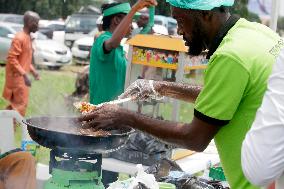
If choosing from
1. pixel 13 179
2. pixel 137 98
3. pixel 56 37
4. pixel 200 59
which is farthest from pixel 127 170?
pixel 56 37

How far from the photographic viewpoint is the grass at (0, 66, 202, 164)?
4.70 meters

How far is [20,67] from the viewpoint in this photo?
300 inches

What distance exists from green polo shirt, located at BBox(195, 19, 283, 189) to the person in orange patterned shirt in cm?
557

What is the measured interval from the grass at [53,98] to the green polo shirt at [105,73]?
0.36 m

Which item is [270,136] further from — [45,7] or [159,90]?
[45,7]

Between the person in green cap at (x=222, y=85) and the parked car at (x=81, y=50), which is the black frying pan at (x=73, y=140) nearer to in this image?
the person in green cap at (x=222, y=85)

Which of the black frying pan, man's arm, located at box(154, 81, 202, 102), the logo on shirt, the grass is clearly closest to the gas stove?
the black frying pan

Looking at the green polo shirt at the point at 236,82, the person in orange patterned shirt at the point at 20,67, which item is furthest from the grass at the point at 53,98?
the green polo shirt at the point at 236,82

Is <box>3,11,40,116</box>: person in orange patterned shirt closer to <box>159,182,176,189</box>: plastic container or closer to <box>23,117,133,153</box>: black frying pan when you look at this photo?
<box>159,182,176,189</box>: plastic container

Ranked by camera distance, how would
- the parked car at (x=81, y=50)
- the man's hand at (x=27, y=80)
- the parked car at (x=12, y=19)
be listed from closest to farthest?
1. the man's hand at (x=27, y=80)
2. the parked car at (x=81, y=50)
3. the parked car at (x=12, y=19)

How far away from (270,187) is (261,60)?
606 millimetres

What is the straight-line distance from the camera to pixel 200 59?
208 inches

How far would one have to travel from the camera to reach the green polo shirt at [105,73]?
15.9 feet

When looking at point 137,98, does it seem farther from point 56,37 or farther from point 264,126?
point 56,37
